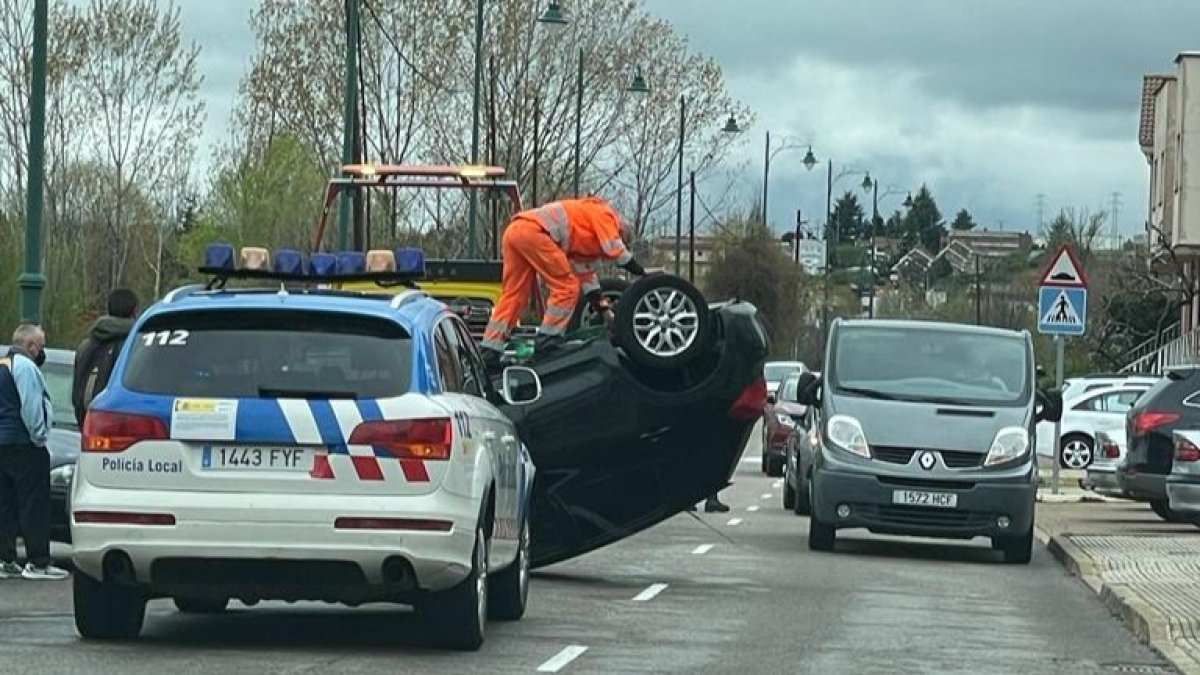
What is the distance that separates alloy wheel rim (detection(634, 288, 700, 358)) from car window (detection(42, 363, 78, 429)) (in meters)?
4.76

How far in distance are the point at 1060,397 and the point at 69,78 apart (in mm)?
36622

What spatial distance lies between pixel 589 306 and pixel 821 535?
14.9 ft

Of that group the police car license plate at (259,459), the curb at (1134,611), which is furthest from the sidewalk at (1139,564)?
the police car license plate at (259,459)

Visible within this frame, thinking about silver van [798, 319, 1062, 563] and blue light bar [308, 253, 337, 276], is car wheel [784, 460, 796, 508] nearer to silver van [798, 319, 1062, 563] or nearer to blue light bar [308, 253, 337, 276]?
silver van [798, 319, 1062, 563]

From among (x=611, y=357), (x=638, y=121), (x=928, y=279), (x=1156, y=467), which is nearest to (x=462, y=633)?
(x=611, y=357)

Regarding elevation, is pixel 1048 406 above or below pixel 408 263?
below

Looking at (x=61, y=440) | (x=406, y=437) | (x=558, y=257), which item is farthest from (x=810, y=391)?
(x=406, y=437)

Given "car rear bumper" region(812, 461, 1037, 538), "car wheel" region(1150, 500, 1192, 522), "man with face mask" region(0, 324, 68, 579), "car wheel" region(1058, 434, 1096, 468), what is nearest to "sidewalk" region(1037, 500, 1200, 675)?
"car wheel" region(1150, 500, 1192, 522)

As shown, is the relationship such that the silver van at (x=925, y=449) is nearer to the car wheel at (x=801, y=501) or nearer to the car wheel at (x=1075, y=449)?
the car wheel at (x=801, y=501)

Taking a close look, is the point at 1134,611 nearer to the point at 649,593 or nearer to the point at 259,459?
the point at 649,593

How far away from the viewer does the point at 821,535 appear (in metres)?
22.4

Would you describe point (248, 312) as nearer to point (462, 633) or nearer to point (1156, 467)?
point (462, 633)

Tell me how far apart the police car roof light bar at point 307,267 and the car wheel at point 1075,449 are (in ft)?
101

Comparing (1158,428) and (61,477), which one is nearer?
(61,477)
